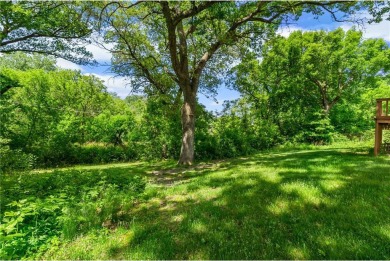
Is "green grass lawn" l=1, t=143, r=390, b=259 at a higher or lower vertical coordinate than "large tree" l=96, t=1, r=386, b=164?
lower

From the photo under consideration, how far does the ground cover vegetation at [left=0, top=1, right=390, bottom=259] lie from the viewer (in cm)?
317

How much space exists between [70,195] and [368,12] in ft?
38.6

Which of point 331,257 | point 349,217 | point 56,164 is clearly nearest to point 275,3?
point 349,217

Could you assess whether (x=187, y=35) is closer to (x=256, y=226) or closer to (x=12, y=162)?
(x=12, y=162)

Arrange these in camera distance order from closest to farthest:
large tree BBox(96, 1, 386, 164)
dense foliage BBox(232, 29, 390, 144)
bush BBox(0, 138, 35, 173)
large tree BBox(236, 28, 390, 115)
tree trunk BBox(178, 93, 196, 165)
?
bush BBox(0, 138, 35, 173), large tree BBox(96, 1, 386, 164), tree trunk BBox(178, 93, 196, 165), dense foliage BBox(232, 29, 390, 144), large tree BBox(236, 28, 390, 115)

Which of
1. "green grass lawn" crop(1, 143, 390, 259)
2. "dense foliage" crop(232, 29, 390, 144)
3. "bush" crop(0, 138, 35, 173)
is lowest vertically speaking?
"green grass lawn" crop(1, 143, 390, 259)

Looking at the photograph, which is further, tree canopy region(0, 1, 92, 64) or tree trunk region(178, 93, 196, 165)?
tree trunk region(178, 93, 196, 165)

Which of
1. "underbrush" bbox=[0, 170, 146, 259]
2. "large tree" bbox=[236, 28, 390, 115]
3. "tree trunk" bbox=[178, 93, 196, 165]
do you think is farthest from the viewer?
"large tree" bbox=[236, 28, 390, 115]

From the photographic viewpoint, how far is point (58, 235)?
3354mm

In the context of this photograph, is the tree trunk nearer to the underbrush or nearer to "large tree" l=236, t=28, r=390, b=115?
the underbrush

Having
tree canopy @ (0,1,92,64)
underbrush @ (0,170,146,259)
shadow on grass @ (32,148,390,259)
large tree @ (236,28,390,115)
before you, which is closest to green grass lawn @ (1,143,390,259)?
shadow on grass @ (32,148,390,259)

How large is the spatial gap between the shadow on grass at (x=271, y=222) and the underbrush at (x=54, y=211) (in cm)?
54

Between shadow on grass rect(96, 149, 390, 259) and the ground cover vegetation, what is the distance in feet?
0.08

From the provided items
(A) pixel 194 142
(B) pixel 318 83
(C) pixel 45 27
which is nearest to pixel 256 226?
(A) pixel 194 142
